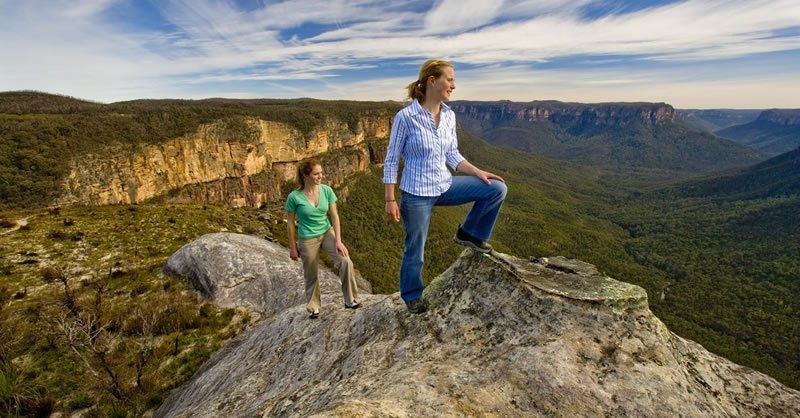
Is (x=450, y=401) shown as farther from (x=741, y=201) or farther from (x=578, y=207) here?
(x=741, y=201)

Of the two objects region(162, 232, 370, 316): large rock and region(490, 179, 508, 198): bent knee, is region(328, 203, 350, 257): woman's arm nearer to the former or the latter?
region(490, 179, 508, 198): bent knee

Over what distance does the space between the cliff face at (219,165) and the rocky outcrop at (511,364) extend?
60.2 meters


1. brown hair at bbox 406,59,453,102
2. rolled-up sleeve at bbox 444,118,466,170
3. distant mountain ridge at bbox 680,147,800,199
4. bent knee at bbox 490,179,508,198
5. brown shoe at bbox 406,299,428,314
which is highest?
brown hair at bbox 406,59,453,102

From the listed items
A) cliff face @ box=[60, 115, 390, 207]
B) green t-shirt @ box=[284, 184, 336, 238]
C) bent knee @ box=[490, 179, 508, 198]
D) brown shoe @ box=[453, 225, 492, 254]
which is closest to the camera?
bent knee @ box=[490, 179, 508, 198]

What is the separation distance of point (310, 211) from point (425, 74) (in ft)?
10.6

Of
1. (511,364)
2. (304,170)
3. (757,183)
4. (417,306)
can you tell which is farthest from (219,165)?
(757,183)

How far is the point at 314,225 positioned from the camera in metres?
6.84

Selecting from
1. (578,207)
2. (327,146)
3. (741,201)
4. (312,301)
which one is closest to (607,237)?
(578,207)

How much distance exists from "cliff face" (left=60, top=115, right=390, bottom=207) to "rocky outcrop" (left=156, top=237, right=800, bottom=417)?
6022 cm

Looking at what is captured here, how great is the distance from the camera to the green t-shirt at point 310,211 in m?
6.66

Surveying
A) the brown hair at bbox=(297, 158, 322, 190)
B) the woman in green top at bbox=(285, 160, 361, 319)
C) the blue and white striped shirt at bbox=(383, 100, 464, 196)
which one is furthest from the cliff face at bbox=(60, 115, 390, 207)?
the blue and white striped shirt at bbox=(383, 100, 464, 196)

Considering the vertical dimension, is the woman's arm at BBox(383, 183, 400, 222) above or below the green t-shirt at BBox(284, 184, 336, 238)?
above

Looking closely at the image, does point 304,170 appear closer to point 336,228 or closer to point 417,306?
point 336,228

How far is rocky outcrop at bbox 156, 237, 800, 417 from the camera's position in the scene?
11.6 feet
